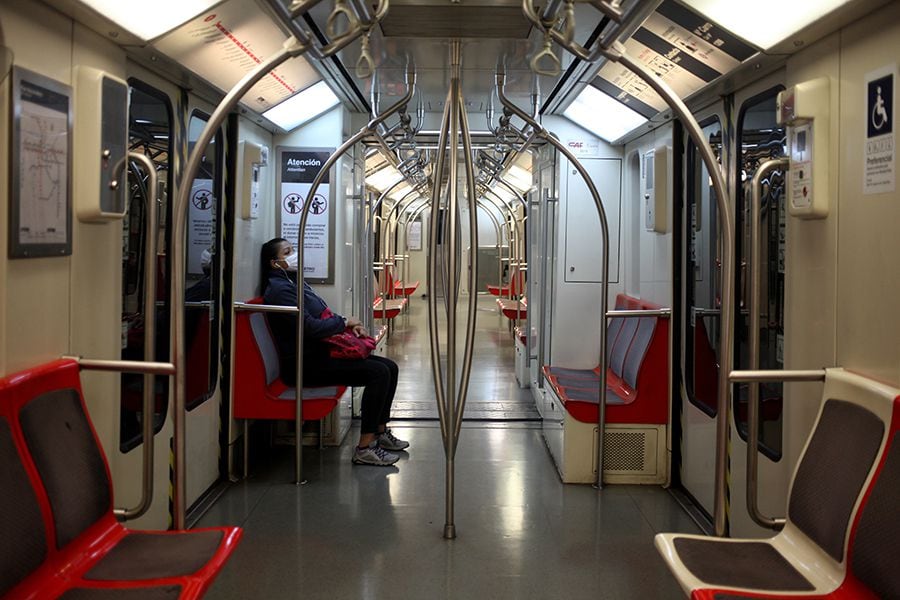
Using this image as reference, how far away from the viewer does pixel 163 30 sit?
3293 millimetres

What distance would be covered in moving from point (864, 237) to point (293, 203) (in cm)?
394

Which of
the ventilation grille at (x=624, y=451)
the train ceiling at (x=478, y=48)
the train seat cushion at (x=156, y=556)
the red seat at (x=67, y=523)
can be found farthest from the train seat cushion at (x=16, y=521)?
the ventilation grille at (x=624, y=451)

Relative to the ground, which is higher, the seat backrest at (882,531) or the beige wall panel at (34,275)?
the beige wall panel at (34,275)

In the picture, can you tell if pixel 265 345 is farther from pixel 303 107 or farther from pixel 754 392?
pixel 754 392

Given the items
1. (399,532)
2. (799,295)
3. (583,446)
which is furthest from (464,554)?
(799,295)

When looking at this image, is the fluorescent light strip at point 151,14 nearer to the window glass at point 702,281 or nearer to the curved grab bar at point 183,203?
the curved grab bar at point 183,203

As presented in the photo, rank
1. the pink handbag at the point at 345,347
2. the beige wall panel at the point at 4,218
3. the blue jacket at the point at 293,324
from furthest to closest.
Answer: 1. the pink handbag at the point at 345,347
2. the blue jacket at the point at 293,324
3. the beige wall panel at the point at 4,218

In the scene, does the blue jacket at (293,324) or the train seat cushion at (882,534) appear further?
the blue jacket at (293,324)

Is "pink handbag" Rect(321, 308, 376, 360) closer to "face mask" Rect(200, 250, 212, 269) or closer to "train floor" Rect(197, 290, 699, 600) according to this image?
"train floor" Rect(197, 290, 699, 600)

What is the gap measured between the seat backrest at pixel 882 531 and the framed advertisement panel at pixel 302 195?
13.6 ft

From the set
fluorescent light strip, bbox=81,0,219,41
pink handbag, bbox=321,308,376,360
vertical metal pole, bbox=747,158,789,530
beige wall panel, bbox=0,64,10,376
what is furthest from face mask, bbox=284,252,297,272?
vertical metal pole, bbox=747,158,789,530

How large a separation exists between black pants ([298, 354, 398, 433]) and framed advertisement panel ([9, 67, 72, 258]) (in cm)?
261

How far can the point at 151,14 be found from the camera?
3197mm

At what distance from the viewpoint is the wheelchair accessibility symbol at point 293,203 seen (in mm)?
5746
